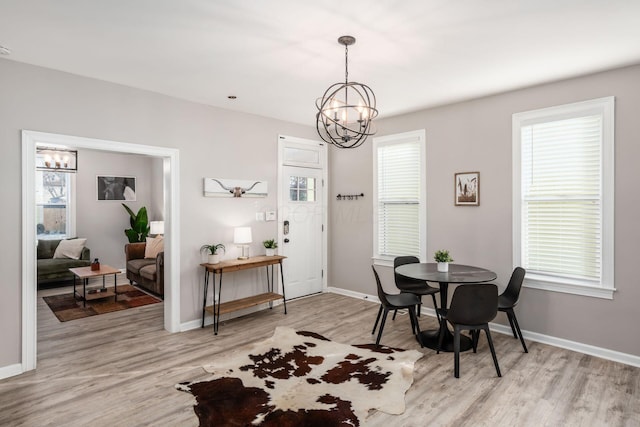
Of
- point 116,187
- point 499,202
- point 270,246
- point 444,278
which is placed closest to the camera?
point 444,278

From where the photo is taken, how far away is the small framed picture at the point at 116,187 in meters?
7.30

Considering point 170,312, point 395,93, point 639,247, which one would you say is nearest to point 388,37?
point 395,93

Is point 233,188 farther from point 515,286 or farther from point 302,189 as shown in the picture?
point 515,286

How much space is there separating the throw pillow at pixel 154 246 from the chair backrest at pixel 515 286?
5.55 m

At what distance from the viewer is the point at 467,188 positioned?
4.37 m

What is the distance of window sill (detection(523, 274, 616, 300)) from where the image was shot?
3.42 meters

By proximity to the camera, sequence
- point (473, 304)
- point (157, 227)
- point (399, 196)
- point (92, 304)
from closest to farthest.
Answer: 1. point (473, 304)
2. point (399, 196)
3. point (92, 304)
4. point (157, 227)

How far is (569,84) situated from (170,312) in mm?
4932

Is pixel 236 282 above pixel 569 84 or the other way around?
the other way around

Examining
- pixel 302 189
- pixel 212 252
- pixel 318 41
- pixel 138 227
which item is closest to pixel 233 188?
pixel 212 252

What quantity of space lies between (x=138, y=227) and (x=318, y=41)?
6.09 metres

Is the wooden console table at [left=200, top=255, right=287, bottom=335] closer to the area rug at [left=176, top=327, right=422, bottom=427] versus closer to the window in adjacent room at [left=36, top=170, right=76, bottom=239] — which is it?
the area rug at [left=176, top=327, right=422, bottom=427]

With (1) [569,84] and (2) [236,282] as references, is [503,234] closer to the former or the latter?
(1) [569,84]

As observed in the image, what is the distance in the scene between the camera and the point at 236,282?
476 centimetres
